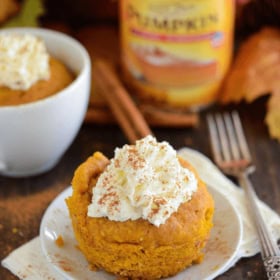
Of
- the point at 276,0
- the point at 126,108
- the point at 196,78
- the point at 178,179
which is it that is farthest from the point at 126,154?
the point at 276,0

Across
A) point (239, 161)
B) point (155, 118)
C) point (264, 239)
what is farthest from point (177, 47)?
point (264, 239)

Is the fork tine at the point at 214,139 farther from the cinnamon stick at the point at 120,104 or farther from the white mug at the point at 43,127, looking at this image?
the white mug at the point at 43,127

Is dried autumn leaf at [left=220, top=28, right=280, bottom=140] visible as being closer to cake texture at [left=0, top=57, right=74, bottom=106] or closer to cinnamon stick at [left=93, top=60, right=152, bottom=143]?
cinnamon stick at [left=93, top=60, right=152, bottom=143]

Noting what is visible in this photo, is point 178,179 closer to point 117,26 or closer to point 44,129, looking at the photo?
point 44,129

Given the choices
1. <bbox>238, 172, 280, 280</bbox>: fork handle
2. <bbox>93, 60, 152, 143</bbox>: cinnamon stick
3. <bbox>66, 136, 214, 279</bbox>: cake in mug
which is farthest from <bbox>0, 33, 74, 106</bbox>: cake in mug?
<bbox>238, 172, 280, 280</bbox>: fork handle

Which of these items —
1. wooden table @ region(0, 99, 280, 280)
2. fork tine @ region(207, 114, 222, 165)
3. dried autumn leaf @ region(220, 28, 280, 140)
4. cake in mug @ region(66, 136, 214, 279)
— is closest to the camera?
cake in mug @ region(66, 136, 214, 279)

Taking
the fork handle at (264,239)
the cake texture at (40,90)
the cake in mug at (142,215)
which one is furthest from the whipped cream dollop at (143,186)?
the cake texture at (40,90)
